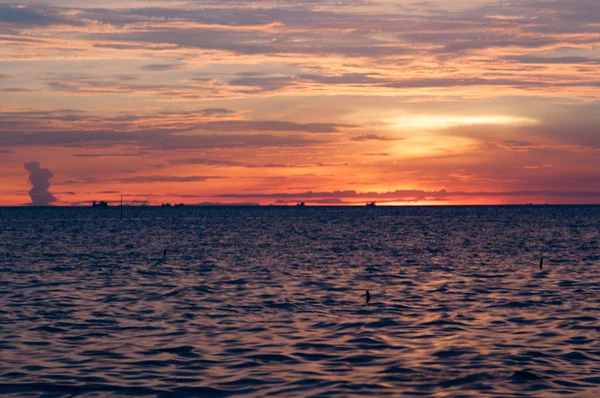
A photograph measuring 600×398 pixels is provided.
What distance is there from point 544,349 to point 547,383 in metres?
4.61

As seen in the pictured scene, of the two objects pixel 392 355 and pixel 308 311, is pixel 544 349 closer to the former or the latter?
pixel 392 355

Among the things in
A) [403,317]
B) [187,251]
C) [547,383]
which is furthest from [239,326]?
[187,251]

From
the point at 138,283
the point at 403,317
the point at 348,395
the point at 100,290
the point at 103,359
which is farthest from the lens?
the point at 138,283

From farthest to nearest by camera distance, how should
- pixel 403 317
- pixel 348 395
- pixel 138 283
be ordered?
pixel 138 283 < pixel 403 317 < pixel 348 395

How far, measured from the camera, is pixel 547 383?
21766 millimetres

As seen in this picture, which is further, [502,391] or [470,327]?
[470,327]

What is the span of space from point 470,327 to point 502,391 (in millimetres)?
9691

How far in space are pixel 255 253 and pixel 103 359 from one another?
53.7 metres

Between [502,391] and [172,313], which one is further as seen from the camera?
[172,313]

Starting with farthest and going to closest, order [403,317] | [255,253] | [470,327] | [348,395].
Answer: [255,253] < [403,317] < [470,327] < [348,395]

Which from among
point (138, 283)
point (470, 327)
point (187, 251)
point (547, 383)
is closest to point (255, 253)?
point (187, 251)

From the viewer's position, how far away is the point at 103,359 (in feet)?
80.8

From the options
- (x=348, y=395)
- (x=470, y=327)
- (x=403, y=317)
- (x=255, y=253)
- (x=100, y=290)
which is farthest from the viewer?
(x=255, y=253)

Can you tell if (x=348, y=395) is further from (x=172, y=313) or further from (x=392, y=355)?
(x=172, y=313)
